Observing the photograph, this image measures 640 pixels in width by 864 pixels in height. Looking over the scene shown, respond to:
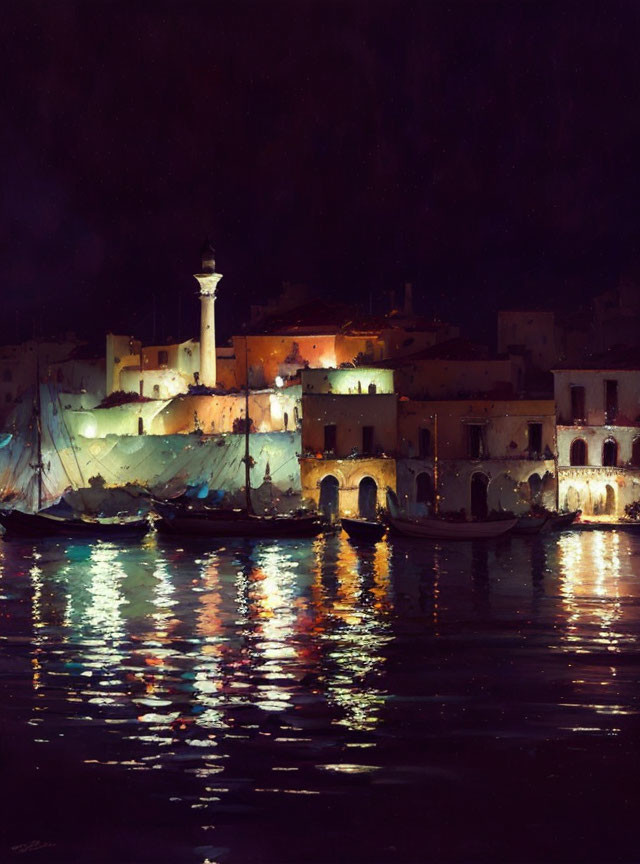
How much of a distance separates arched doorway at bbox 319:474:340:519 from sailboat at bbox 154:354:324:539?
5.16ft

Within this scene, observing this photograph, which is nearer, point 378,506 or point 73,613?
point 73,613

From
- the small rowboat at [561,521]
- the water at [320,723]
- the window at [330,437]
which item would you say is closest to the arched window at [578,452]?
the small rowboat at [561,521]

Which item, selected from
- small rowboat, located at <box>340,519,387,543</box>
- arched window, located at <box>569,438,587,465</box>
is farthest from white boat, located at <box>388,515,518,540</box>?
arched window, located at <box>569,438,587,465</box>

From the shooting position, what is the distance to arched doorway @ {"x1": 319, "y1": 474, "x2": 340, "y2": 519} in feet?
173

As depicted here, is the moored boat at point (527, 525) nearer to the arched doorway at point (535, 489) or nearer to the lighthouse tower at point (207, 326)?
the arched doorway at point (535, 489)

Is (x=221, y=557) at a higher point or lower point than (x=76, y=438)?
lower

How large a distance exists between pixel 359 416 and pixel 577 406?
7.73m

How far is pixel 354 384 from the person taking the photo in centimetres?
5469

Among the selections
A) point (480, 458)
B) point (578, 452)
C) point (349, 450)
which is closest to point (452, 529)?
point (480, 458)

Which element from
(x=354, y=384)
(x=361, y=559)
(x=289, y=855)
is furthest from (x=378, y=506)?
(x=289, y=855)

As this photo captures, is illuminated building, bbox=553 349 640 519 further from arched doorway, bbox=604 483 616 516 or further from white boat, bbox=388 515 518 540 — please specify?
white boat, bbox=388 515 518 540

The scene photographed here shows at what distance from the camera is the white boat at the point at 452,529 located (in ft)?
160

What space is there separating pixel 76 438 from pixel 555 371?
20572mm

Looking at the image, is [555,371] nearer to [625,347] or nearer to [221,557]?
[625,347]
